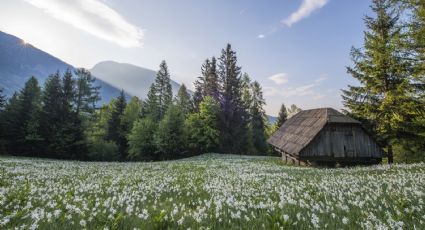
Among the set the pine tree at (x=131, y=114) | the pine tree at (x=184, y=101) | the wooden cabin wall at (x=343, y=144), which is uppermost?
the pine tree at (x=184, y=101)

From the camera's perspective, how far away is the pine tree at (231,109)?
2352 inches

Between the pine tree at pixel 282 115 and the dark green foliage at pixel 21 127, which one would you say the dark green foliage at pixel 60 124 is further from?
the pine tree at pixel 282 115

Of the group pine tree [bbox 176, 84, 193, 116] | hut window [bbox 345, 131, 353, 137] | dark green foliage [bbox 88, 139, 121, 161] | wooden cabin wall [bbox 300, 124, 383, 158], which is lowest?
dark green foliage [bbox 88, 139, 121, 161]

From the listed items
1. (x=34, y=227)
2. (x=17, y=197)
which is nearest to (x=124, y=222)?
(x=34, y=227)

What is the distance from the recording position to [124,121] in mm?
61156

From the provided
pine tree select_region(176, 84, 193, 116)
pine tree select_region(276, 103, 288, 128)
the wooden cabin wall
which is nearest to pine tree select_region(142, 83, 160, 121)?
pine tree select_region(176, 84, 193, 116)

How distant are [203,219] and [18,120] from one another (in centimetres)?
5559

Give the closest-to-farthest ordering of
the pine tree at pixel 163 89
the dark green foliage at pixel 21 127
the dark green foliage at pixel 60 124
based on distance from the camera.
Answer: the dark green foliage at pixel 21 127 < the dark green foliage at pixel 60 124 < the pine tree at pixel 163 89

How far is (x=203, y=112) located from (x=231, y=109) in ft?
27.3

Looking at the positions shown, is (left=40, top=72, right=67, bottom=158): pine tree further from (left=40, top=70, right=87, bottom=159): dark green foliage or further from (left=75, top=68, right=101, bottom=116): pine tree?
(left=75, top=68, right=101, bottom=116): pine tree

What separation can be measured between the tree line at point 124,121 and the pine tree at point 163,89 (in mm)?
243

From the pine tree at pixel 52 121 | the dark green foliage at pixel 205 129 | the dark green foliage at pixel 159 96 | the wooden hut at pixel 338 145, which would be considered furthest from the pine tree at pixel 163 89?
the wooden hut at pixel 338 145

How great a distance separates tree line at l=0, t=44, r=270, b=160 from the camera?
47.0 m

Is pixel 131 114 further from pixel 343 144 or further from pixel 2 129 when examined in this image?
pixel 343 144
